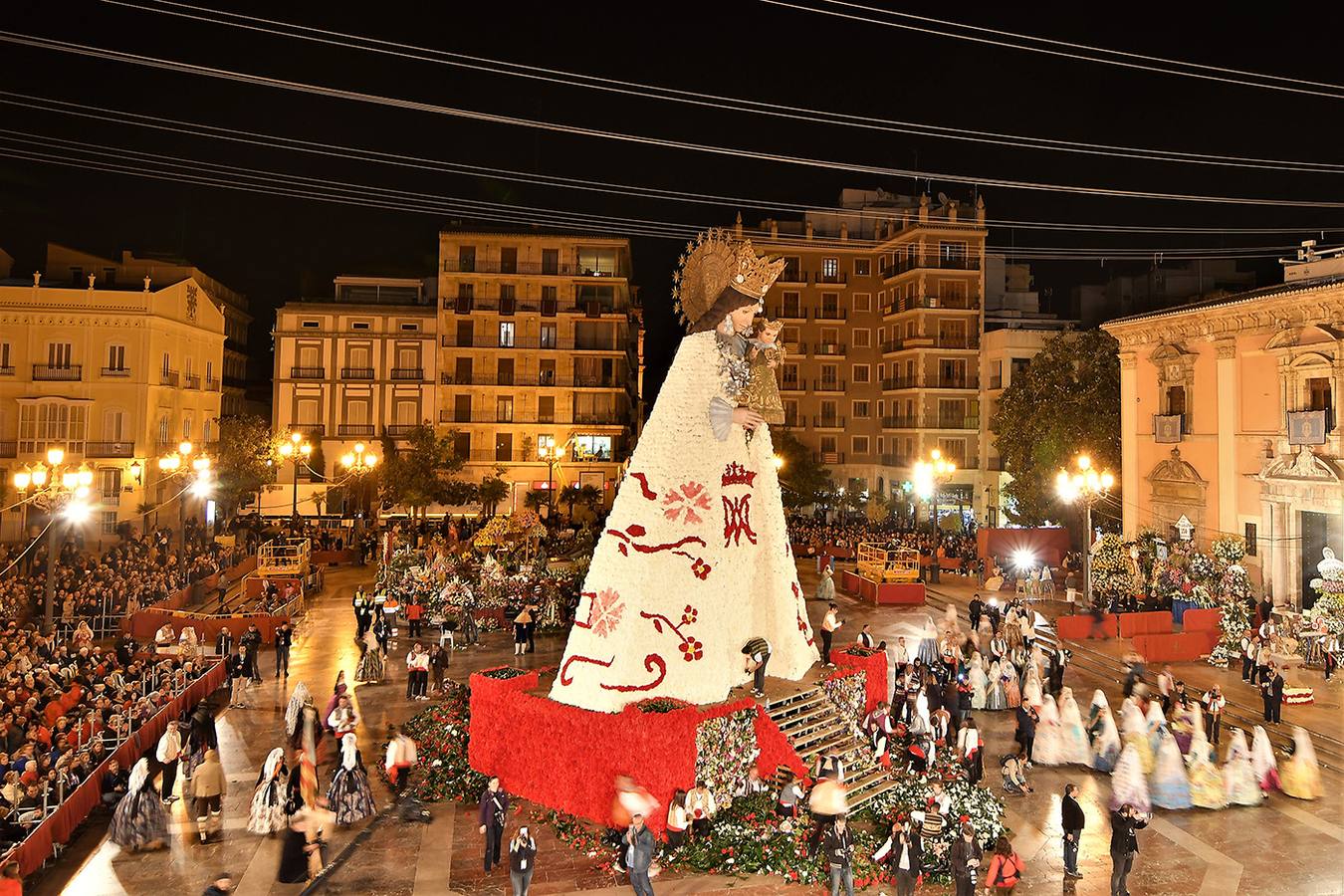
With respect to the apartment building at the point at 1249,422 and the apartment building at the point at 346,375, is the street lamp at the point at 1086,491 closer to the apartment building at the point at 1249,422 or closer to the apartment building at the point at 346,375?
the apartment building at the point at 1249,422

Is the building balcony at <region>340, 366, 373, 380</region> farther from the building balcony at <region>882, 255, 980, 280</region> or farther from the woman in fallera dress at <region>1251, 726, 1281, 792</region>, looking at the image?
the woman in fallera dress at <region>1251, 726, 1281, 792</region>

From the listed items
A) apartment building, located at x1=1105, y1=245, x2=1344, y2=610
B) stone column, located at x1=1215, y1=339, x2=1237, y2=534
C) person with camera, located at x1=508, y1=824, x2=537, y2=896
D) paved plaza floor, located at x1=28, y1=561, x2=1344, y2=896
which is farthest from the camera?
stone column, located at x1=1215, y1=339, x2=1237, y2=534

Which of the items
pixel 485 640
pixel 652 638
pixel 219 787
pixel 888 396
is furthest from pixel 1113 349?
pixel 219 787

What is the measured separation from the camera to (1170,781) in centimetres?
1245

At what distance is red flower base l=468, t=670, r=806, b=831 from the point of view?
34.9 ft

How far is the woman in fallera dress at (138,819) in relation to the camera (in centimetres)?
1082

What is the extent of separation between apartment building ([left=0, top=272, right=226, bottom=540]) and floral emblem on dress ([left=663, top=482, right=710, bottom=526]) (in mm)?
30800

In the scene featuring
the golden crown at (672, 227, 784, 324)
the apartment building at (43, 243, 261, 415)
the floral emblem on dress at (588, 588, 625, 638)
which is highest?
the apartment building at (43, 243, 261, 415)

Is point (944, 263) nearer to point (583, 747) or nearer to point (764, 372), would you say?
point (764, 372)

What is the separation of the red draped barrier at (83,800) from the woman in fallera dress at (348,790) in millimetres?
3171

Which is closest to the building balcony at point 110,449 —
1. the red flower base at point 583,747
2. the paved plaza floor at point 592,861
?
the paved plaza floor at point 592,861

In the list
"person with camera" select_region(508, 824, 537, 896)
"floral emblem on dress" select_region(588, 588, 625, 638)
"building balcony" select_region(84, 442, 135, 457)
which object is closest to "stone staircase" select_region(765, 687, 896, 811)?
"floral emblem on dress" select_region(588, 588, 625, 638)

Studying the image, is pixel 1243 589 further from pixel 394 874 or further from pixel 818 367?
pixel 818 367

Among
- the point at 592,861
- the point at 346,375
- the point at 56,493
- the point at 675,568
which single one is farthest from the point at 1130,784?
the point at 346,375
